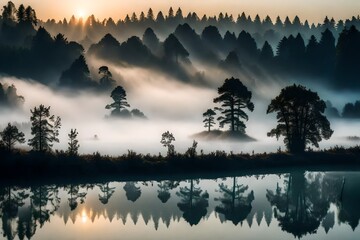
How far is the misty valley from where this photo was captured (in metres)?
40.0

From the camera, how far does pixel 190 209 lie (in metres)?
44.6

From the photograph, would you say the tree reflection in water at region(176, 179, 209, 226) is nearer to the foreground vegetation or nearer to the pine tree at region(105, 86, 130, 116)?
the foreground vegetation

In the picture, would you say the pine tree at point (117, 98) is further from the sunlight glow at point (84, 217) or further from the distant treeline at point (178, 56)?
the sunlight glow at point (84, 217)

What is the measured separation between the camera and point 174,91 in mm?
140125

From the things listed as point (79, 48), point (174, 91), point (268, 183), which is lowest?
point (268, 183)

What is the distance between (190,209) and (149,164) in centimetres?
1405

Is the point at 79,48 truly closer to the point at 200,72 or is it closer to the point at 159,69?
the point at 159,69

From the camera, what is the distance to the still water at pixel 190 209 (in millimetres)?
36688

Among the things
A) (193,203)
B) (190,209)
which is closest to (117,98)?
(193,203)

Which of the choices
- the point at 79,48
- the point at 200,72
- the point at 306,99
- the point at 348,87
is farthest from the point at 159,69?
Answer: the point at 306,99

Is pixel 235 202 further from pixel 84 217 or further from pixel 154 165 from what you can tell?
pixel 84 217

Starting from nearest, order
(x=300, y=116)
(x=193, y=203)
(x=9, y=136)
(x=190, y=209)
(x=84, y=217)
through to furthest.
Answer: (x=84, y=217), (x=190, y=209), (x=193, y=203), (x=9, y=136), (x=300, y=116)

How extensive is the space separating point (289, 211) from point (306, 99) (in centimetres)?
2323

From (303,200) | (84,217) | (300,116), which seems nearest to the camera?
(84,217)
